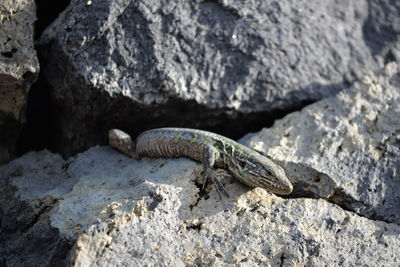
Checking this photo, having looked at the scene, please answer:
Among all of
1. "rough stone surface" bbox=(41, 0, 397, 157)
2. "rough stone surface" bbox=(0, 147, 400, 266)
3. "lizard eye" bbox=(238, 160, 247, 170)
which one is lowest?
"rough stone surface" bbox=(0, 147, 400, 266)

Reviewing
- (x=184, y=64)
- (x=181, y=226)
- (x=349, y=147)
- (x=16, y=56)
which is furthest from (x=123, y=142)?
(x=349, y=147)

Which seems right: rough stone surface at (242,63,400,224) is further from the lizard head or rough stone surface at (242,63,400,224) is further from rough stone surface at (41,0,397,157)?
rough stone surface at (41,0,397,157)

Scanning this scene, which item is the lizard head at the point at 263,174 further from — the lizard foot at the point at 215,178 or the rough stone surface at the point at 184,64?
the rough stone surface at the point at 184,64

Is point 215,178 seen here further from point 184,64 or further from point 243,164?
point 184,64

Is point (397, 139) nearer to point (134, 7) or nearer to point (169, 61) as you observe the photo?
point (169, 61)

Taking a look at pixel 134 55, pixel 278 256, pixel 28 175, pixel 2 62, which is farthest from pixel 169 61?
pixel 278 256

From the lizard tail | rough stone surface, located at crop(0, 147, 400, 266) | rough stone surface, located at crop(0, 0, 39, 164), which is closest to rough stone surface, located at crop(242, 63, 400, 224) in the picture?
rough stone surface, located at crop(0, 147, 400, 266)

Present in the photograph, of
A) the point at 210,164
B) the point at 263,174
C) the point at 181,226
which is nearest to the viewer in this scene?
the point at 181,226
